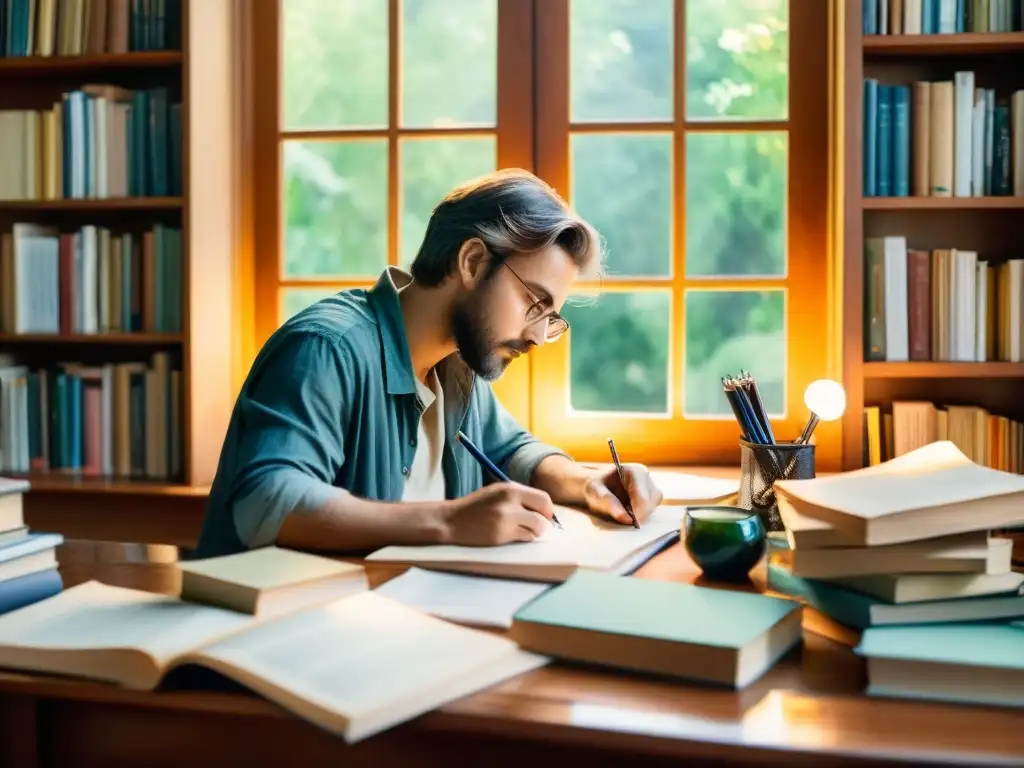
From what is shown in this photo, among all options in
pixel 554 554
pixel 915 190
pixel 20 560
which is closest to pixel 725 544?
pixel 554 554

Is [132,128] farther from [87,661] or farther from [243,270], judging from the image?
[87,661]

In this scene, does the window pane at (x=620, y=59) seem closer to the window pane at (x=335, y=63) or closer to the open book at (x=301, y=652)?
the window pane at (x=335, y=63)

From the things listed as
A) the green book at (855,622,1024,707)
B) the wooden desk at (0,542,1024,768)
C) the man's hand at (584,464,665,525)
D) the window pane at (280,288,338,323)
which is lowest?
the wooden desk at (0,542,1024,768)

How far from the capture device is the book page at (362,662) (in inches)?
30.7

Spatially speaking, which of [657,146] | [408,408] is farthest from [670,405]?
[408,408]

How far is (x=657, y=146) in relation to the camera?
9.50 feet

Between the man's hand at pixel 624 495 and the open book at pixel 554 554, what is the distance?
63 millimetres

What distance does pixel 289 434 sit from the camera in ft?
5.23

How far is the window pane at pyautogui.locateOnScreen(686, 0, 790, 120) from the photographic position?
284 centimetres

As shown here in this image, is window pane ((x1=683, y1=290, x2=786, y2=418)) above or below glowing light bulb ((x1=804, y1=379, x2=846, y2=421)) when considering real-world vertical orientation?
above

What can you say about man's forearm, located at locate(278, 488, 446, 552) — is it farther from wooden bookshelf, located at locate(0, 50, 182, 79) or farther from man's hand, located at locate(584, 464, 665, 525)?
wooden bookshelf, located at locate(0, 50, 182, 79)

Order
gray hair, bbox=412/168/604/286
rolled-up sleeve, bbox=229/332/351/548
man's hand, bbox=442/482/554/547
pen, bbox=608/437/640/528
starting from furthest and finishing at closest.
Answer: gray hair, bbox=412/168/604/286
pen, bbox=608/437/640/528
rolled-up sleeve, bbox=229/332/351/548
man's hand, bbox=442/482/554/547

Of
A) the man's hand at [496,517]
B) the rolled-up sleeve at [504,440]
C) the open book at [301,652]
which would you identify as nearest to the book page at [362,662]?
the open book at [301,652]

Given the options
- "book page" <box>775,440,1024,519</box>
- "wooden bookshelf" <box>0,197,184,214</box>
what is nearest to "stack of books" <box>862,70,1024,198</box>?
"book page" <box>775,440,1024,519</box>
